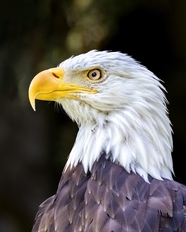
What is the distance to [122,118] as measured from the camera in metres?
2.87

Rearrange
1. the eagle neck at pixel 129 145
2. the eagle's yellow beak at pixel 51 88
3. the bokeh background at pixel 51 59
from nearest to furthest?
the eagle neck at pixel 129 145
the eagle's yellow beak at pixel 51 88
the bokeh background at pixel 51 59

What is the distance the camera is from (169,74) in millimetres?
6004

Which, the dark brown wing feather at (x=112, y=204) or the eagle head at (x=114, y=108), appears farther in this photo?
→ the eagle head at (x=114, y=108)

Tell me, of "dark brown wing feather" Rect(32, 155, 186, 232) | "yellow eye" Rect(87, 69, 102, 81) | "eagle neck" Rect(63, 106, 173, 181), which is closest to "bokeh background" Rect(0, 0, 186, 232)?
"yellow eye" Rect(87, 69, 102, 81)

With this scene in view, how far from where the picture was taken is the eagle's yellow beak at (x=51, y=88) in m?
2.90

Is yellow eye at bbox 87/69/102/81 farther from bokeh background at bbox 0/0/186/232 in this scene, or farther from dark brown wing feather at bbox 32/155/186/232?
bokeh background at bbox 0/0/186/232

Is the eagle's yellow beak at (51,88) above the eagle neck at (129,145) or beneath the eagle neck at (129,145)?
above

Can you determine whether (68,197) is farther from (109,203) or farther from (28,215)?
(28,215)

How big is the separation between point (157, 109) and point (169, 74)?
3.17 meters

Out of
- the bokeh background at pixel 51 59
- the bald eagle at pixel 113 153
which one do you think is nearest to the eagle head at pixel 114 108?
the bald eagle at pixel 113 153

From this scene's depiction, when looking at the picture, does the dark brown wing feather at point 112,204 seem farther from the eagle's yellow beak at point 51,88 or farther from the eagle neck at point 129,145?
the eagle's yellow beak at point 51,88

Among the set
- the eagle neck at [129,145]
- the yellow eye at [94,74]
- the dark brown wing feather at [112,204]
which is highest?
the yellow eye at [94,74]

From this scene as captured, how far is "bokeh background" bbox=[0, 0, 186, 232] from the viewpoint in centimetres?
495

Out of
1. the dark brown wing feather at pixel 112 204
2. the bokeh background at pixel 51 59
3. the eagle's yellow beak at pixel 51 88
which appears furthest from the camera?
the bokeh background at pixel 51 59
